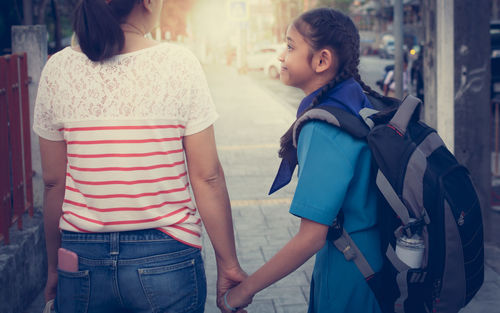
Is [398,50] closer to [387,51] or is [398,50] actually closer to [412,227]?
[412,227]

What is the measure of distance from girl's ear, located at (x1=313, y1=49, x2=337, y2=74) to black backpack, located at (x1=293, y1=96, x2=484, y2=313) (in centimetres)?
18

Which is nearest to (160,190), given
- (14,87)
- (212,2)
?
(14,87)

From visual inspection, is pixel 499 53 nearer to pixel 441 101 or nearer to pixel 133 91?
pixel 441 101

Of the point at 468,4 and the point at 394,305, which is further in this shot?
the point at 468,4

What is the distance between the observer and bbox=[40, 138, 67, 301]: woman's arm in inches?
84.9

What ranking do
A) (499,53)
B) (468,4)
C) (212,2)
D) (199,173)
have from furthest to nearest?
(212,2) → (499,53) → (468,4) → (199,173)

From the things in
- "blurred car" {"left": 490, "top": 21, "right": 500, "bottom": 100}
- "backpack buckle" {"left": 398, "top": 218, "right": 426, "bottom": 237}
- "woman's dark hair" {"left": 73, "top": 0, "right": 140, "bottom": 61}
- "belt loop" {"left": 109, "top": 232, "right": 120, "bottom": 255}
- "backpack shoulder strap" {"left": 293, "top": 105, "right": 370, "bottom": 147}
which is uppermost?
"woman's dark hair" {"left": 73, "top": 0, "right": 140, "bottom": 61}

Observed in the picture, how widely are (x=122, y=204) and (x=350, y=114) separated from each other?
0.73 meters

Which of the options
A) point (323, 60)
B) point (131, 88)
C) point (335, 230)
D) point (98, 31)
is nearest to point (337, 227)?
point (335, 230)

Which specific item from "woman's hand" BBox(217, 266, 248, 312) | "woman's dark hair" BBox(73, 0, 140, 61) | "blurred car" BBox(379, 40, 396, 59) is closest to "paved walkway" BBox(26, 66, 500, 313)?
"woman's hand" BBox(217, 266, 248, 312)

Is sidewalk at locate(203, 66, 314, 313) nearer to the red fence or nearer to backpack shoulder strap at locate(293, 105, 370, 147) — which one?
the red fence

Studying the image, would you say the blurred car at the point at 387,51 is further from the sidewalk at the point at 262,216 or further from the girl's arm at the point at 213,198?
the girl's arm at the point at 213,198

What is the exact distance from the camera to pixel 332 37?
2.06 m

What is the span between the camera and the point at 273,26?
225ft
